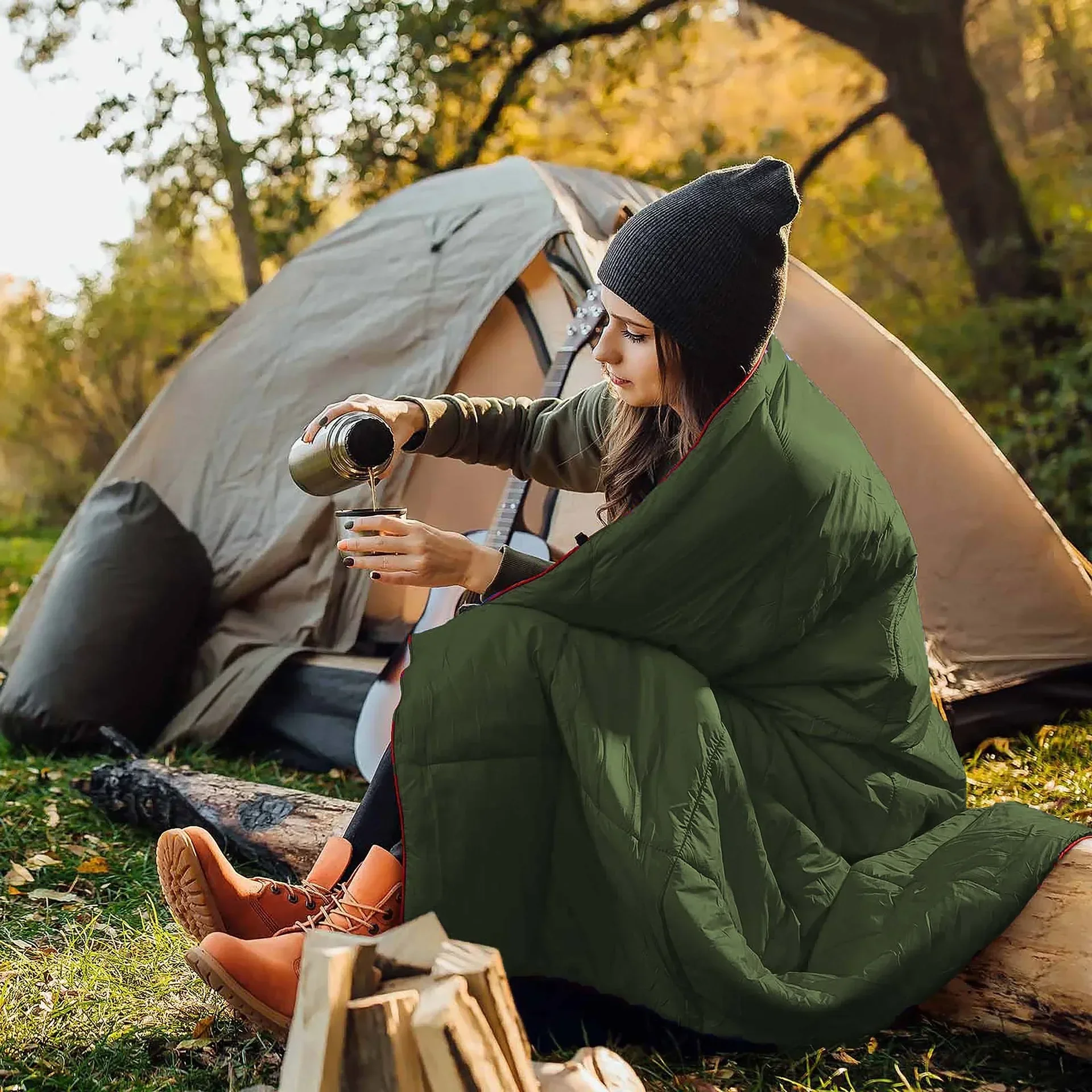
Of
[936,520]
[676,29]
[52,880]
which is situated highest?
[676,29]

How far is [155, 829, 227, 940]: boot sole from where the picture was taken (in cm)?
148

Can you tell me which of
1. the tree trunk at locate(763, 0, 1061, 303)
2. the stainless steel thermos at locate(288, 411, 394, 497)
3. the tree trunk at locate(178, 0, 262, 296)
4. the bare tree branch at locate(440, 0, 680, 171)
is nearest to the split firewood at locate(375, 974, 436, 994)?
the stainless steel thermos at locate(288, 411, 394, 497)

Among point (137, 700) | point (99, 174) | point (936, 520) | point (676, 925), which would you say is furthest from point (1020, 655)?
point (99, 174)

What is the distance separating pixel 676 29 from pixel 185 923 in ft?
19.4

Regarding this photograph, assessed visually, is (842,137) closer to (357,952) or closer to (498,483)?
(498,483)

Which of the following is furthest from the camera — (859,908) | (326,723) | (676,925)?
(326,723)

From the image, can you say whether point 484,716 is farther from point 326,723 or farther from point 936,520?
point 936,520

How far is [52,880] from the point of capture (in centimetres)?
219

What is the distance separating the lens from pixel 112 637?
2.85m

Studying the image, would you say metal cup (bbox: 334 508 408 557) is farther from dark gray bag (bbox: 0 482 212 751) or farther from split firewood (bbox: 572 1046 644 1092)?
dark gray bag (bbox: 0 482 212 751)

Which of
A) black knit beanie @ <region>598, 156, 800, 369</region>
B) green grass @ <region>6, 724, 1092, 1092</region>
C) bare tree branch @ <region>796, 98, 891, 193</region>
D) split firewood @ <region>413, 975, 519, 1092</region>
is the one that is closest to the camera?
split firewood @ <region>413, 975, 519, 1092</region>

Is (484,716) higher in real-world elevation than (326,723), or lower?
higher

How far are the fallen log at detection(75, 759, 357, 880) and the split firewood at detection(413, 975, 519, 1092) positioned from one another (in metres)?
0.92

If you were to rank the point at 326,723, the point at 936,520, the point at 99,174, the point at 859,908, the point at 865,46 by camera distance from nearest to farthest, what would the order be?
the point at 859,908, the point at 326,723, the point at 936,520, the point at 865,46, the point at 99,174
